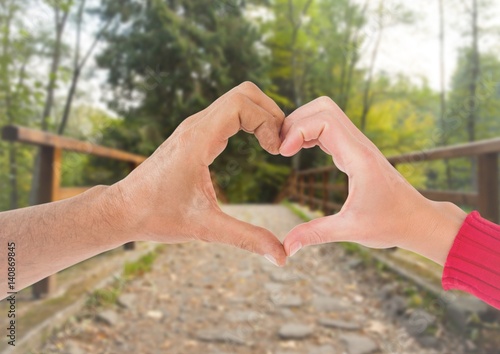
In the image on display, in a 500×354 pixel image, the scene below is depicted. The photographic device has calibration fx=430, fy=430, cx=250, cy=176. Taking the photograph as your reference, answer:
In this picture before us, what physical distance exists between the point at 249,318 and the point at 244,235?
1.58 m

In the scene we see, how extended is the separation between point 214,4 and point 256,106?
11.4 metres

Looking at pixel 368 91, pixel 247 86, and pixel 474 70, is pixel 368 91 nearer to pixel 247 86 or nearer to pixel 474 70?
pixel 474 70

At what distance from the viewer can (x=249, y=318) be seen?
2201mm

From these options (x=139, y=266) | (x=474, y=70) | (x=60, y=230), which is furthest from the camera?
(x=474, y=70)

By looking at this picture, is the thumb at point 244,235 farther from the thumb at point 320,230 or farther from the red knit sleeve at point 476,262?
the red knit sleeve at point 476,262

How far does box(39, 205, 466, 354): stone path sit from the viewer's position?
1881 mm

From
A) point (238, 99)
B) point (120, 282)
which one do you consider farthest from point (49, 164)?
point (238, 99)

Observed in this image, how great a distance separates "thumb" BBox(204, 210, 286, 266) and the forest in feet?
19.1

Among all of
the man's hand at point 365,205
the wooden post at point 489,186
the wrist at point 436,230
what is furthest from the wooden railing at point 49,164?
the wooden post at point 489,186

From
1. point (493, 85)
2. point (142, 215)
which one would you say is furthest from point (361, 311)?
point (493, 85)

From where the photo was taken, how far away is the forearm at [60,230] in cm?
68

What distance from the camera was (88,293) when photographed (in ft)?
7.45

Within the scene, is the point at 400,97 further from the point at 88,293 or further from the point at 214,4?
the point at 88,293

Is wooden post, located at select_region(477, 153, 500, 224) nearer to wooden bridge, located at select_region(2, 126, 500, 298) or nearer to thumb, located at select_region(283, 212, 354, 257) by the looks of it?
wooden bridge, located at select_region(2, 126, 500, 298)
